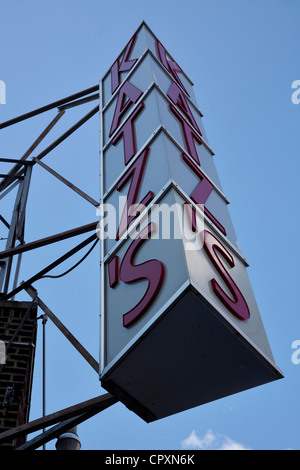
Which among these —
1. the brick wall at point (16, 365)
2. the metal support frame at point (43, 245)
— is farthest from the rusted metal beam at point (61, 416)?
the brick wall at point (16, 365)

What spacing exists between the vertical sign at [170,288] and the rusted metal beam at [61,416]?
411 millimetres

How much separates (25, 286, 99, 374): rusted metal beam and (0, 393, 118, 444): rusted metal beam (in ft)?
1.19

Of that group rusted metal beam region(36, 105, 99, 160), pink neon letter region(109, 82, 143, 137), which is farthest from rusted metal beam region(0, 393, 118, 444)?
rusted metal beam region(36, 105, 99, 160)

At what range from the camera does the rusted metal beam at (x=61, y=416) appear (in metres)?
4.66

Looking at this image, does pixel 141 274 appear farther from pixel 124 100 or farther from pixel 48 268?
pixel 124 100

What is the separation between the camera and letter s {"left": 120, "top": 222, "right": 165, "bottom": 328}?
4367 millimetres

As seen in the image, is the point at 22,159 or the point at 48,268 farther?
the point at 22,159

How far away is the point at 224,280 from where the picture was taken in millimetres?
4766

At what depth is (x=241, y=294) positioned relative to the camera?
189 inches

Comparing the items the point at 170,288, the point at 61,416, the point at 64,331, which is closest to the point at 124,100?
the point at 64,331

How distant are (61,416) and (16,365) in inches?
62.0

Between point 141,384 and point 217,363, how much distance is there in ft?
2.28

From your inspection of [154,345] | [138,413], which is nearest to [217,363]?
[154,345]

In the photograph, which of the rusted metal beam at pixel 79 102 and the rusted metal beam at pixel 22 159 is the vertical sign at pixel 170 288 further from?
the rusted metal beam at pixel 79 102
